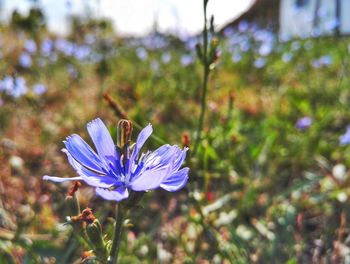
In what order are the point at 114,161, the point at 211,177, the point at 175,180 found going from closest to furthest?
the point at 175,180
the point at 114,161
the point at 211,177

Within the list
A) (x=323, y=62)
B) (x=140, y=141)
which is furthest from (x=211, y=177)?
(x=323, y=62)

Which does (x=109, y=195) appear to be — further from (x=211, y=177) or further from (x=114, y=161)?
(x=211, y=177)

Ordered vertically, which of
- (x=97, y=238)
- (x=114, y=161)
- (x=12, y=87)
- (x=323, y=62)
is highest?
(x=114, y=161)

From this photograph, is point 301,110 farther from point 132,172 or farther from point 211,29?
Answer: point 132,172

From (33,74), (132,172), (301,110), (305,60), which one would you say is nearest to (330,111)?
(301,110)

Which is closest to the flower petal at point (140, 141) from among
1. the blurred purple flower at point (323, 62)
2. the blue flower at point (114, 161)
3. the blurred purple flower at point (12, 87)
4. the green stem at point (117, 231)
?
the blue flower at point (114, 161)
